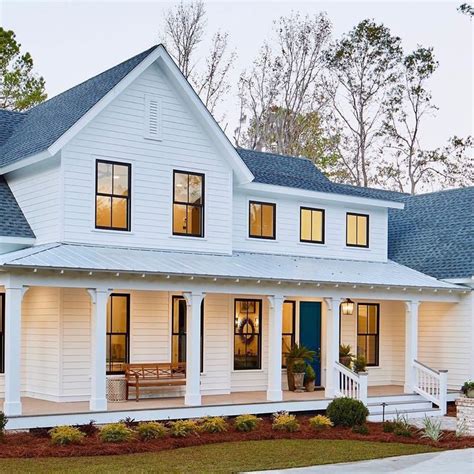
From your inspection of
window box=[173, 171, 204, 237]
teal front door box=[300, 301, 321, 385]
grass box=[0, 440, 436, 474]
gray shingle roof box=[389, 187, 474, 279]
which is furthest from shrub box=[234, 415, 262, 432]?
gray shingle roof box=[389, 187, 474, 279]

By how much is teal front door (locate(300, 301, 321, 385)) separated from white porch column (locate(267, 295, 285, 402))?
3.11 m

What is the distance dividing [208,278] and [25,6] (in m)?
18.2

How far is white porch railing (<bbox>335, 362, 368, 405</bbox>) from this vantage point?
20922 mm

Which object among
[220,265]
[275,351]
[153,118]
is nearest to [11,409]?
[220,265]

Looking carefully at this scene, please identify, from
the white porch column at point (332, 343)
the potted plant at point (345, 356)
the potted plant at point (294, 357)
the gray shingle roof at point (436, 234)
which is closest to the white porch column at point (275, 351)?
the white porch column at point (332, 343)

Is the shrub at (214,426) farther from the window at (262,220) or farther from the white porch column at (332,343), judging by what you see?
the window at (262,220)

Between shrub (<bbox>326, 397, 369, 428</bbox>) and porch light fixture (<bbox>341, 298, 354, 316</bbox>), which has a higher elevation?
porch light fixture (<bbox>341, 298, 354, 316</bbox>)

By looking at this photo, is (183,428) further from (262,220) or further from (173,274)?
(262,220)

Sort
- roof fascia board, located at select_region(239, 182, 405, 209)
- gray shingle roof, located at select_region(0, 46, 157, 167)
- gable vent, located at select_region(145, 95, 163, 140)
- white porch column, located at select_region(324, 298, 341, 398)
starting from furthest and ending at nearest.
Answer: roof fascia board, located at select_region(239, 182, 405, 209) → white porch column, located at select_region(324, 298, 341, 398) → gable vent, located at select_region(145, 95, 163, 140) → gray shingle roof, located at select_region(0, 46, 157, 167)

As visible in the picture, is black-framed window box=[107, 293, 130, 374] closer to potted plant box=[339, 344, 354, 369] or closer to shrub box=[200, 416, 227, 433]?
shrub box=[200, 416, 227, 433]

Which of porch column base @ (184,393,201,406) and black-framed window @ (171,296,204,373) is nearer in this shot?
porch column base @ (184,393,201,406)

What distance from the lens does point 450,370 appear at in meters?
24.9

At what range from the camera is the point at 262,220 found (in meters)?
23.3

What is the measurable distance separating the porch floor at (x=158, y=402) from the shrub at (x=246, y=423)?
144cm
